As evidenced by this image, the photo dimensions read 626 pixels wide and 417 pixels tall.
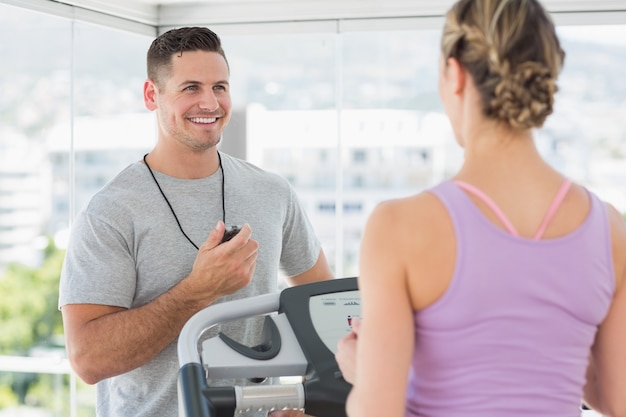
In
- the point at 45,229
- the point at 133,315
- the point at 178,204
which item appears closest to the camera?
the point at 133,315

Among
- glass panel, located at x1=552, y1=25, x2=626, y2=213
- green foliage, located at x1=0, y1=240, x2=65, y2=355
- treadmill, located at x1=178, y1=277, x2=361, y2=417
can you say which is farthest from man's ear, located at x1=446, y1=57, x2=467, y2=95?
glass panel, located at x1=552, y1=25, x2=626, y2=213

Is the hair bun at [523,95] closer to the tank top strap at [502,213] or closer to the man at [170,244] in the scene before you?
the tank top strap at [502,213]

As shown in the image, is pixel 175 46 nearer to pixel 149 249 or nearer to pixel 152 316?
pixel 149 249

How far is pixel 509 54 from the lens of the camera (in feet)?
3.52

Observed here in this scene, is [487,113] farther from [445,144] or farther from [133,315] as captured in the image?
[445,144]

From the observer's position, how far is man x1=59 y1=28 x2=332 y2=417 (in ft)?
6.44

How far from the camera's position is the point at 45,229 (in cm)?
419

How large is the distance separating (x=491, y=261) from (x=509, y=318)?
78 millimetres

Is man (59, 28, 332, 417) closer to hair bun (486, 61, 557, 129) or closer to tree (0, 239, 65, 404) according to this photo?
hair bun (486, 61, 557, 129)

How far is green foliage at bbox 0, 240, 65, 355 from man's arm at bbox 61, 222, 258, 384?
6.97 ft

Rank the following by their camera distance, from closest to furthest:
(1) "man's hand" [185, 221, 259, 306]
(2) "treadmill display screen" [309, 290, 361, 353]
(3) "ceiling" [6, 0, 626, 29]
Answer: (2) "treadmill display screen" [309, 290, 361, 353]
(1) "man's hand" [185, 221, 259, 306]
(3) "ceiling" [6, 0, 626, 29]

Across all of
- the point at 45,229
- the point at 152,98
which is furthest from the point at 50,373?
the point at 152,98

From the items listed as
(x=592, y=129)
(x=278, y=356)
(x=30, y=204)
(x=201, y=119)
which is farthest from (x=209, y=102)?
(x=592, y=129)

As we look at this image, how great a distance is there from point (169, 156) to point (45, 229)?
221cm
